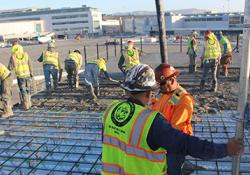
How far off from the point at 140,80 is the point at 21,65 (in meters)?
6.49

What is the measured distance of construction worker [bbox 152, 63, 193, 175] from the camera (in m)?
3.03

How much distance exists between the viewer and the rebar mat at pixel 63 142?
419 cm

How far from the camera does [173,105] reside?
307 centimetres

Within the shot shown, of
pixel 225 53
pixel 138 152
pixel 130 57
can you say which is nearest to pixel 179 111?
pixel 138 152

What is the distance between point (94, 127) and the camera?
5.85m

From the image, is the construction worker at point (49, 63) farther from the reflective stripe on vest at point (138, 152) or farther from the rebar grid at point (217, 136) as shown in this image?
the reflective stripe on vest at point (138, 152)

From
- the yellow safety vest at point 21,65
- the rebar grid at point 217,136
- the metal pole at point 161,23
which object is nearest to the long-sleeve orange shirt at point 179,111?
the rebar grid at point 217,136

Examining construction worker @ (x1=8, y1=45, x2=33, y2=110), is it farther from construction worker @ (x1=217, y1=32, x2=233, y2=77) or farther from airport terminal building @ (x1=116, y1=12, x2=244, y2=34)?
airport terminal building @ (x1=116, y1=12, x2=244, y2=34)

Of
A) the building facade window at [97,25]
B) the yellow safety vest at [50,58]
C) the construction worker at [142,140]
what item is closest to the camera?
the construction worker at [142,140]

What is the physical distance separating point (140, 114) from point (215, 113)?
502 centimetres

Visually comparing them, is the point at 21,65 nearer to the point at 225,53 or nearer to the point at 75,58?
the point at 75,58

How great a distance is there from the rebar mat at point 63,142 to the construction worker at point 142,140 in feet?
6.64

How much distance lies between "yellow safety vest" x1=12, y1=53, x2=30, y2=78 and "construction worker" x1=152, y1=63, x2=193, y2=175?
568cm

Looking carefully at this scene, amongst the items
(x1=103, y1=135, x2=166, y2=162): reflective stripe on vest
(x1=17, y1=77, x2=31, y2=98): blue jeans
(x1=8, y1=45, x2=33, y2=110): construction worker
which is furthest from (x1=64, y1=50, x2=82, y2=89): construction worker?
(x1=103, y1=135, x2=166, y2=162): reflective stripe on vest
